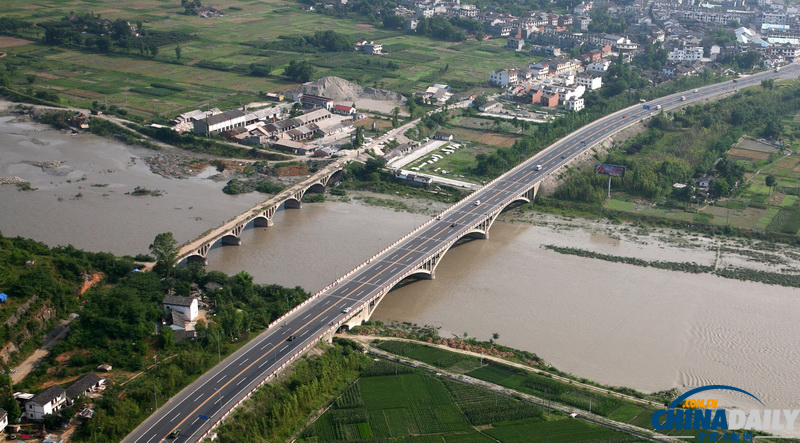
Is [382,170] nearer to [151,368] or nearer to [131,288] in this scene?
[131,288]

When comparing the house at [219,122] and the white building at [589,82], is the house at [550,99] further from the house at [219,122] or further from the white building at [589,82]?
the house at [219,122]

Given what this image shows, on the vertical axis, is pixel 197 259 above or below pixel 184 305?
below

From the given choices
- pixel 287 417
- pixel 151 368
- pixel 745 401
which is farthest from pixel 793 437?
pixel 151 368

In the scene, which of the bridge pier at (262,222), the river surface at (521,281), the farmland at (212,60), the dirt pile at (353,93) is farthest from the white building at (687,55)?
the bridge pier at (262,222)

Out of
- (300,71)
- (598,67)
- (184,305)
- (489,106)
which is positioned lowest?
(184,305)

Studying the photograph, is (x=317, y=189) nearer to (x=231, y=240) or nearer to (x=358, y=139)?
(x=358, y=139)

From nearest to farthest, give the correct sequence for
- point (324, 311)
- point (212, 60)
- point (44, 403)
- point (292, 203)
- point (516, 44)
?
point (44, 403) → point (324, 311) → point (292, 203) → point (212, 60) → point (516, 44)

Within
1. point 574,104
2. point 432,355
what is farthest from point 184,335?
point 574,104
